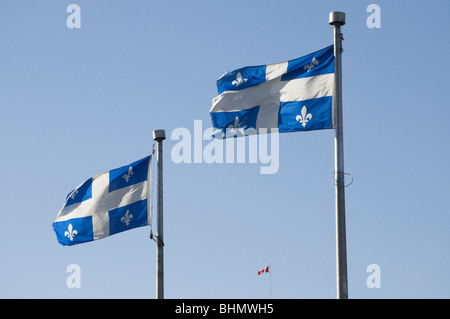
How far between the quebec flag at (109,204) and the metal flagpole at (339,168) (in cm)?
928

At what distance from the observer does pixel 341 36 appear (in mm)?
23891

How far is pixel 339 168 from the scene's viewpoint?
22.5 meters

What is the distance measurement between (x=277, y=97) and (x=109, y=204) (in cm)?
822

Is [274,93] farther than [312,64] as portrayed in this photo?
Yes

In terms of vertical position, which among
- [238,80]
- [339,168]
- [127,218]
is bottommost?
[127,218]

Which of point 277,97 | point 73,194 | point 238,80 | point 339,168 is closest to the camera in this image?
point 339,168

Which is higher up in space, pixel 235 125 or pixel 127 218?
pixel 235 125

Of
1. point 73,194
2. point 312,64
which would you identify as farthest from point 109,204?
point 312,64

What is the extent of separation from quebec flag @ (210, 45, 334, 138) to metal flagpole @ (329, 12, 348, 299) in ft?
2.35

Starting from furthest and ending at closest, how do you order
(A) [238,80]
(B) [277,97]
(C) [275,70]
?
(A) [238,80] → (C) [275,70] → (B) [277,97]

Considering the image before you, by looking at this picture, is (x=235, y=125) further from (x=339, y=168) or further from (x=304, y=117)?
(x=339, y=168)

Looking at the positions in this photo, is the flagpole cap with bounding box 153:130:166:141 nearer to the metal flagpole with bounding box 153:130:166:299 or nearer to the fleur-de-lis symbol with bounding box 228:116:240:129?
the metal flagpole with bounding box 153:130:166:299

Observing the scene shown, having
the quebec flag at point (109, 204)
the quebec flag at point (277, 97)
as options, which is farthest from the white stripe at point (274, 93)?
the quebec flag at point (109, 204)
